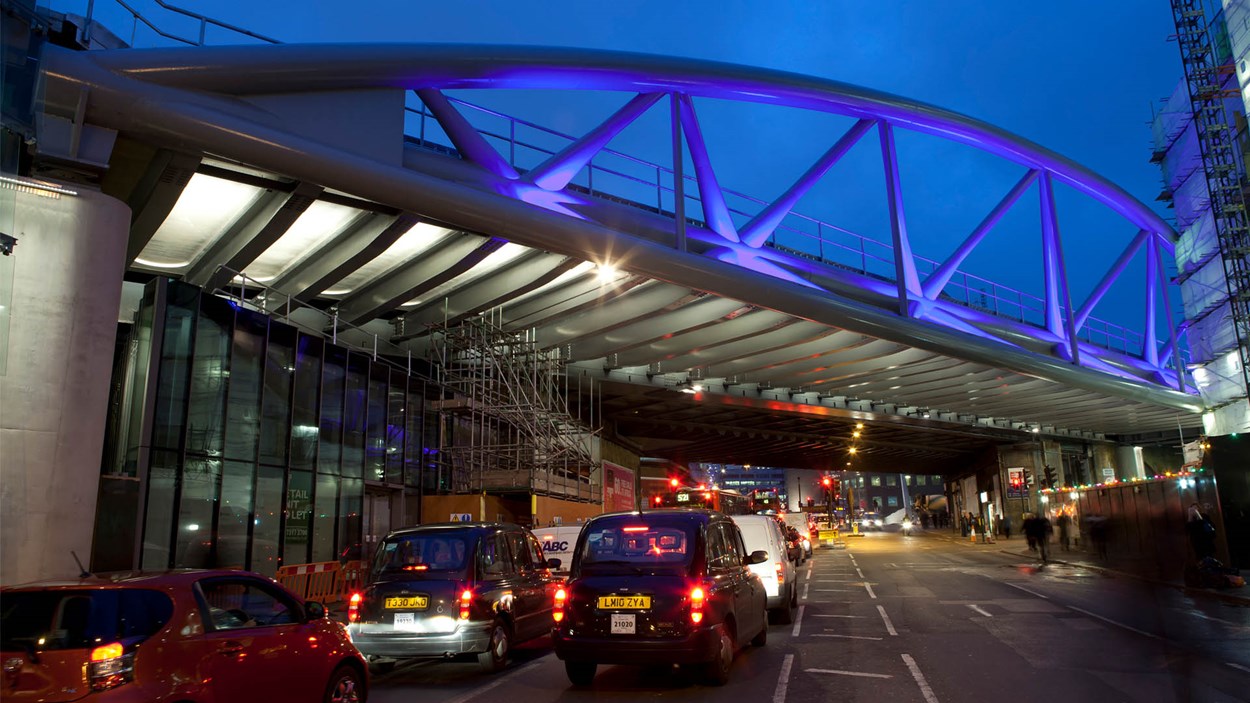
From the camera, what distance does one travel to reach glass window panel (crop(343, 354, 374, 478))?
69.4 feet

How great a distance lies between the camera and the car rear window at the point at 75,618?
511cm

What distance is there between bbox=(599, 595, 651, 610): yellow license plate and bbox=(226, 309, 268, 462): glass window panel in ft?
37.6

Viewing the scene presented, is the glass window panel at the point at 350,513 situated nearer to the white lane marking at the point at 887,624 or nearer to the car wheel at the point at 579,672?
the white lane marking at the point at 887,624

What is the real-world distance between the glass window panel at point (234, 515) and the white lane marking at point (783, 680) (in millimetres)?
11864

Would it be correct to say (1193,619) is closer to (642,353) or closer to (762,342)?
(762,342)

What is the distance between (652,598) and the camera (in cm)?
862

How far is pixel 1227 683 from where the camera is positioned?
28.4 ft

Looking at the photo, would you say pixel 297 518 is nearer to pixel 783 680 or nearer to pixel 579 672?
pixel 579 672

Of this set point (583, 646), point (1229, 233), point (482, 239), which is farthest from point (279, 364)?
point (1229, 233)

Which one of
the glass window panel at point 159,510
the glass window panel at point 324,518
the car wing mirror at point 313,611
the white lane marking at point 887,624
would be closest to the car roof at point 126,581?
the car wing mirror at point 313,611

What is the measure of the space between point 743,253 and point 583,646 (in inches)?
628

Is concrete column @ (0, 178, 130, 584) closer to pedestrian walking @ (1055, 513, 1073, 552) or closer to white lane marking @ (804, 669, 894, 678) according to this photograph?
white lane marking @ (804, 669, 894, 678)

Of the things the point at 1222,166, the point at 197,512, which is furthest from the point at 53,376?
the point at 1222,166

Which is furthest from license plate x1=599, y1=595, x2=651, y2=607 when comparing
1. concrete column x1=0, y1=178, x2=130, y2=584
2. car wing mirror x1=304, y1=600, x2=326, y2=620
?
concrete column x1=0, y1=178, x2=130, y2=584
